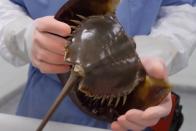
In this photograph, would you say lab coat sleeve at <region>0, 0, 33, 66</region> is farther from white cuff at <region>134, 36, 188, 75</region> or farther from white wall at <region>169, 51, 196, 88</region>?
white wall at <region>169, 51, 196, 88</region>

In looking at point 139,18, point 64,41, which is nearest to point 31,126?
point 64,41

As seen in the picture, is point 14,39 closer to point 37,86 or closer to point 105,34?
point 37,86

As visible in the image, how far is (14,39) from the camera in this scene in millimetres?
518

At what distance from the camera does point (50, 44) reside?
0.38 metres

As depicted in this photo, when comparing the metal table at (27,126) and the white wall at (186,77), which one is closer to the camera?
the metal table at (27,126)

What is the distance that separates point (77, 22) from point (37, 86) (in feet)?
0.78

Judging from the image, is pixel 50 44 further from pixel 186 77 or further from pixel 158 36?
pixel 186 77

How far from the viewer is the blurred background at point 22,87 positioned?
3.62ft

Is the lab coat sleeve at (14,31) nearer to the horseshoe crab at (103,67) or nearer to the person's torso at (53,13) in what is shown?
the person's torso at (53,13)

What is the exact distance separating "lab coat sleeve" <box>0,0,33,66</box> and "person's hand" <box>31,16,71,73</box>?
3.0 inches

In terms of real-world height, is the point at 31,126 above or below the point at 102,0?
below

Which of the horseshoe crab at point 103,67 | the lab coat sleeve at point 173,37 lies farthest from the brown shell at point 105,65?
the lab coat sleeve at point 173,37

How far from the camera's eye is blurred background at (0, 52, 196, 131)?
1.10 meters

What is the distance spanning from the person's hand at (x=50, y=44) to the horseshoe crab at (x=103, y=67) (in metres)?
0.01
